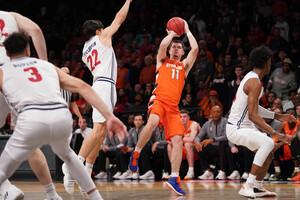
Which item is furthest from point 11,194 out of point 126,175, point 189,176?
point 126,175

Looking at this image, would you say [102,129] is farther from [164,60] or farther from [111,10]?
[111,10]

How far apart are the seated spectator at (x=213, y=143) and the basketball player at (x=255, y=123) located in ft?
12.7

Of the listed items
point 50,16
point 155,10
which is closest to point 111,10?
point 155,10

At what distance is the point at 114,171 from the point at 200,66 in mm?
3692

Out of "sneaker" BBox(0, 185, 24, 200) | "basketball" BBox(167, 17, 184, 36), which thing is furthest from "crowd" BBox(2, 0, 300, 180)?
"sneaker" BBox(0, 185, 24, 200)

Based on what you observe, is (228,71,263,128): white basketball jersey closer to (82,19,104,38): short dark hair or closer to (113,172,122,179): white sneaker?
(82,19,104,38): short dark hair

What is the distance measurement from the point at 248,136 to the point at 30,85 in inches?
139

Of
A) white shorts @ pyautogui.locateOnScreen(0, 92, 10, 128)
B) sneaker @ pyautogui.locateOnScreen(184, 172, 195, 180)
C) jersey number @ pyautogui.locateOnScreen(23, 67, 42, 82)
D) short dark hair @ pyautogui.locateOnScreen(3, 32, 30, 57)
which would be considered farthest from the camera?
sneaker @ pyautogui.locateOnScreen(184, 172, 195, 180)

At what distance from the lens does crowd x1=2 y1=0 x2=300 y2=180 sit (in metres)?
11.2

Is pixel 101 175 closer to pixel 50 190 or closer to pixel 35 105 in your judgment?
pixel 50 190

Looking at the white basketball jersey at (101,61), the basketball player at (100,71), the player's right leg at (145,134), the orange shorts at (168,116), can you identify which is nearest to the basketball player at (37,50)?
the basketball player at (100,71)

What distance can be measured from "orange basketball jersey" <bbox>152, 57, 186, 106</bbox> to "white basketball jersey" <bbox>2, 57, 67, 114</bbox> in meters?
3.28

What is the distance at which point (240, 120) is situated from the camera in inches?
280

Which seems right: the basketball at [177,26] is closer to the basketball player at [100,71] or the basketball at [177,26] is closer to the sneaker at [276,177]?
the basketball player at [100,71]
